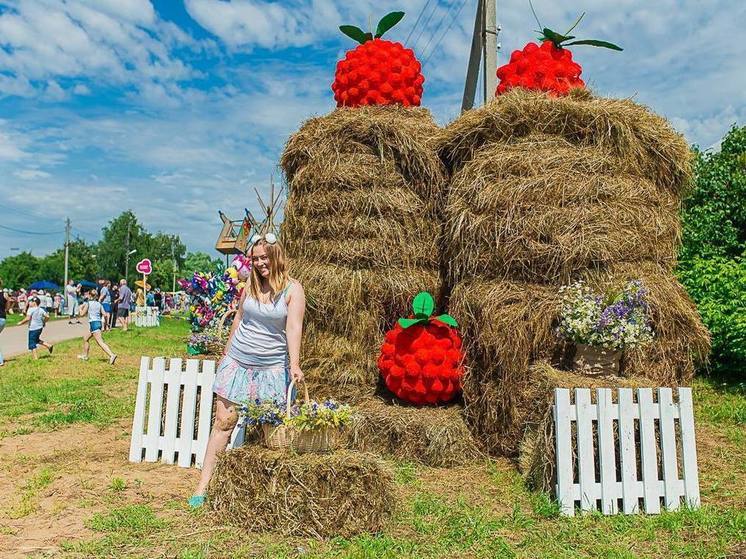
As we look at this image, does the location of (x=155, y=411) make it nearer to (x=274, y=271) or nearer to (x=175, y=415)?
(x=175, y=415)

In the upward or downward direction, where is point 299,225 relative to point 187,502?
upward

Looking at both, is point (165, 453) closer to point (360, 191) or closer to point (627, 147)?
point (360, 191)

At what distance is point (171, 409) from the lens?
534 centimetres

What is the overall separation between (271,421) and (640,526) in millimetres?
2253

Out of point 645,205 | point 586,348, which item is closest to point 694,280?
point 645,205

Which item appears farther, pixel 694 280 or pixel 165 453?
pixel 694 280

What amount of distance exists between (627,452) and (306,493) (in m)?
2.06

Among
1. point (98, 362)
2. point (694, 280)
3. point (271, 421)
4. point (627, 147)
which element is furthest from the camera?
point (98, 362)

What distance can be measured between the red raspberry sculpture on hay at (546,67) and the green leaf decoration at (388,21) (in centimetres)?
124

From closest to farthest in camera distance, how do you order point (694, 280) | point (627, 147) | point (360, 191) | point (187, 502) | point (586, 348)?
1. point (187, 502)
2. point (586, 348)
3. point (627, 147)
4. point (360, 191)
5. point (694, 280)

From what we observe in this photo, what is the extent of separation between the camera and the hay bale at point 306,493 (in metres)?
3.53

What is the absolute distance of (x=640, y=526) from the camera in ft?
12.5

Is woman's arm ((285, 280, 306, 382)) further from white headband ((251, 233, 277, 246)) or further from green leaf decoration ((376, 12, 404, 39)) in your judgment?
green leaf decoration ((376, 12, 404, 39))

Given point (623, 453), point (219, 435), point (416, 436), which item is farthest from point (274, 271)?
point (623, 453)
